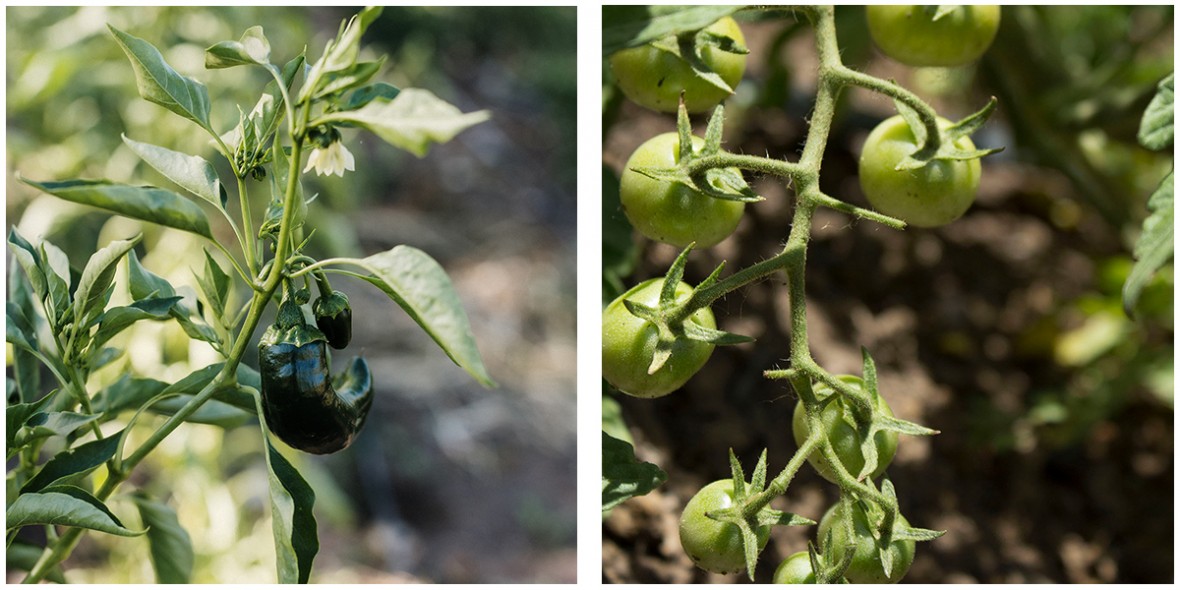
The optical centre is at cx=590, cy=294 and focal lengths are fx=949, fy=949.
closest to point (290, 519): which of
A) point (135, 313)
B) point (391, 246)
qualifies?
point (135, 313)

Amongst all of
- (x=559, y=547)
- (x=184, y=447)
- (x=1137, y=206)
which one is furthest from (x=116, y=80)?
(x=1137, y=206)

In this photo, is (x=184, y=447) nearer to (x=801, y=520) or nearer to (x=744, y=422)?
(x=744, y=422)

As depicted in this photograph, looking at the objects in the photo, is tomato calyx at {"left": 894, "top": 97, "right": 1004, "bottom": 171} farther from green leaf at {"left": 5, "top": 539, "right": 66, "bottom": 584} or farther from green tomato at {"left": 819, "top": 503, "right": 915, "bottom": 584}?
green leaf at {"left": 5, "top": 539, "right": 66, "bottom": 584}

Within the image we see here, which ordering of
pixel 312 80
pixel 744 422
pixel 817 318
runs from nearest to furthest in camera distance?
pixel 312 80, pixel 744 422, pixel 817 318

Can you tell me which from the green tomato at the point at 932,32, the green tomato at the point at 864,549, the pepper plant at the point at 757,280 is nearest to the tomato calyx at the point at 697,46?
the pepper plant at the point at 757,280

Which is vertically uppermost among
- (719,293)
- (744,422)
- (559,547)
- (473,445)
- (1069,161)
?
(1069,161)

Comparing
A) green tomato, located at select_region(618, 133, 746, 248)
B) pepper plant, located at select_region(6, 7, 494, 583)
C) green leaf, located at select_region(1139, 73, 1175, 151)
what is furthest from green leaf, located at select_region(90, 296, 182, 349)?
green leaf, located at select_region(1139, 73, 1175, 151)

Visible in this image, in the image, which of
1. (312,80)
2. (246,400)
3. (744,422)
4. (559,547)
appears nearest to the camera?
(312,80)
